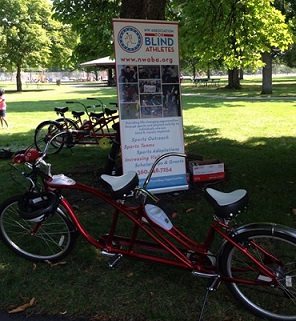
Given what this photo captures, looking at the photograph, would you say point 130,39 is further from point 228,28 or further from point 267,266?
point 228,28

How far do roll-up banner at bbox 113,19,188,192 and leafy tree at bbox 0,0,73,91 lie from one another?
3709 cm

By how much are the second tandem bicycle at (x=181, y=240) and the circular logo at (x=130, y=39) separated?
7.51 ft

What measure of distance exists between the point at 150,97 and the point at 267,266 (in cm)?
318

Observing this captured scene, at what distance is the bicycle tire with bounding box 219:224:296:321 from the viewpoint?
2857mm

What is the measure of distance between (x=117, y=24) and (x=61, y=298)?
343cm

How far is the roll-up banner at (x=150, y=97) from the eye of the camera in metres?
5.30

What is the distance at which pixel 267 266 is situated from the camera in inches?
116

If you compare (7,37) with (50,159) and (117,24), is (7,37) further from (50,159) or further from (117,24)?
(117,24)

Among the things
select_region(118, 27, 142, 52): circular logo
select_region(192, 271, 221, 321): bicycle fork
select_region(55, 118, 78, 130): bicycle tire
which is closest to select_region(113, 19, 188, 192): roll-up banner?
select_region(118, 27, 142, 52): circular logo

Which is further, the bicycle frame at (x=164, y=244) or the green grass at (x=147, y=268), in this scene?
the green grass at (x=147, y=268)

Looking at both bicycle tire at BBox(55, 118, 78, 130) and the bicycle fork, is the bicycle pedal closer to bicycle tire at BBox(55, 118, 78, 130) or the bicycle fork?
the bicycle fork

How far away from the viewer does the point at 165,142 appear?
5699 mm

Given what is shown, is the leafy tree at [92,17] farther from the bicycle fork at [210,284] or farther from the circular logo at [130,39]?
the bicycle fork at [210,284]

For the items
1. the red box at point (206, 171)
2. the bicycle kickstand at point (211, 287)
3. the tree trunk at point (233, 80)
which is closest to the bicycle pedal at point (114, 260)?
the bicycle kickstand at point (211, 287)
